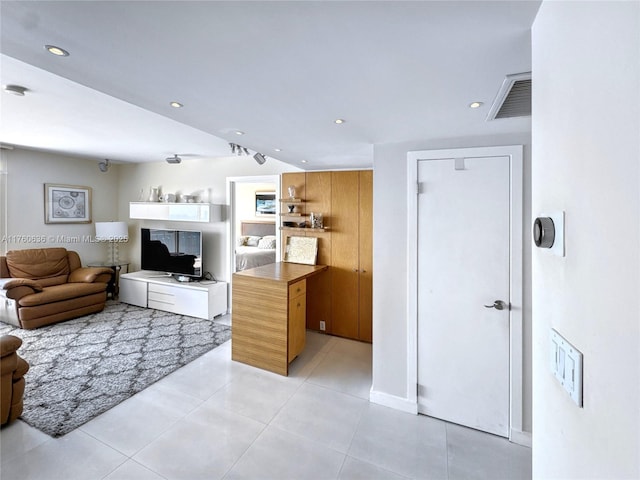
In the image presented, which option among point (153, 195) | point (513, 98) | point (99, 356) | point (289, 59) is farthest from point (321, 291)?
point (153, 195)

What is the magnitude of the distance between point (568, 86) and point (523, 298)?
173 centimetres

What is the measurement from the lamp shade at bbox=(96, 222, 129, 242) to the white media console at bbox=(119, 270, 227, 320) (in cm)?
80

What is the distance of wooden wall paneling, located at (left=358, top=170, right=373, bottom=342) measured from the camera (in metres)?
3.55

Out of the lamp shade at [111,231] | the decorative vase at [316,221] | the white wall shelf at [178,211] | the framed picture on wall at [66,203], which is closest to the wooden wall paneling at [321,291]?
the decorative vase at [316,221]

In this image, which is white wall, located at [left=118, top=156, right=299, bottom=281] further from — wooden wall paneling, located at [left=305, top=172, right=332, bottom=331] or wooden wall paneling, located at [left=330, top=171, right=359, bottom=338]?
wooden wall paneling, located at [left=330, top=171, right=359, bottom=338]

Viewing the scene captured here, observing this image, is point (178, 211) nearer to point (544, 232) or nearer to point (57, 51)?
point (57, 51)

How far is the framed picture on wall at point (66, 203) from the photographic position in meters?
4.60

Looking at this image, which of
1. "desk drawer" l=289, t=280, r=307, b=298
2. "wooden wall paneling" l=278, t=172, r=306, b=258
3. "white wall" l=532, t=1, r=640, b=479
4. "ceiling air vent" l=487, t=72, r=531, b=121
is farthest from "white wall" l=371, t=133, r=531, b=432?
"wooden wall paneling" l=278, t=172, r=306, b=258

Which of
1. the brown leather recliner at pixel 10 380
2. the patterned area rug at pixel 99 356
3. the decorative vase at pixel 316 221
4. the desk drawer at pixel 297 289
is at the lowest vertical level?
the patterned area rug at pixel 99 356

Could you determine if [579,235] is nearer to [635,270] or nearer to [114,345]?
[635,270]

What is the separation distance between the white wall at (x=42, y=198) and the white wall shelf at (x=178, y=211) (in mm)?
1024

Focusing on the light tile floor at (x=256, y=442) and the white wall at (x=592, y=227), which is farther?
the light tile floor at (x=256, y=442)

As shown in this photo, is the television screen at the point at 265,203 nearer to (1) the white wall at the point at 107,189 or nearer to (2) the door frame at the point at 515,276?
(1) the white wall at the point at 107,189

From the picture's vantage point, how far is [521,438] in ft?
6.57
